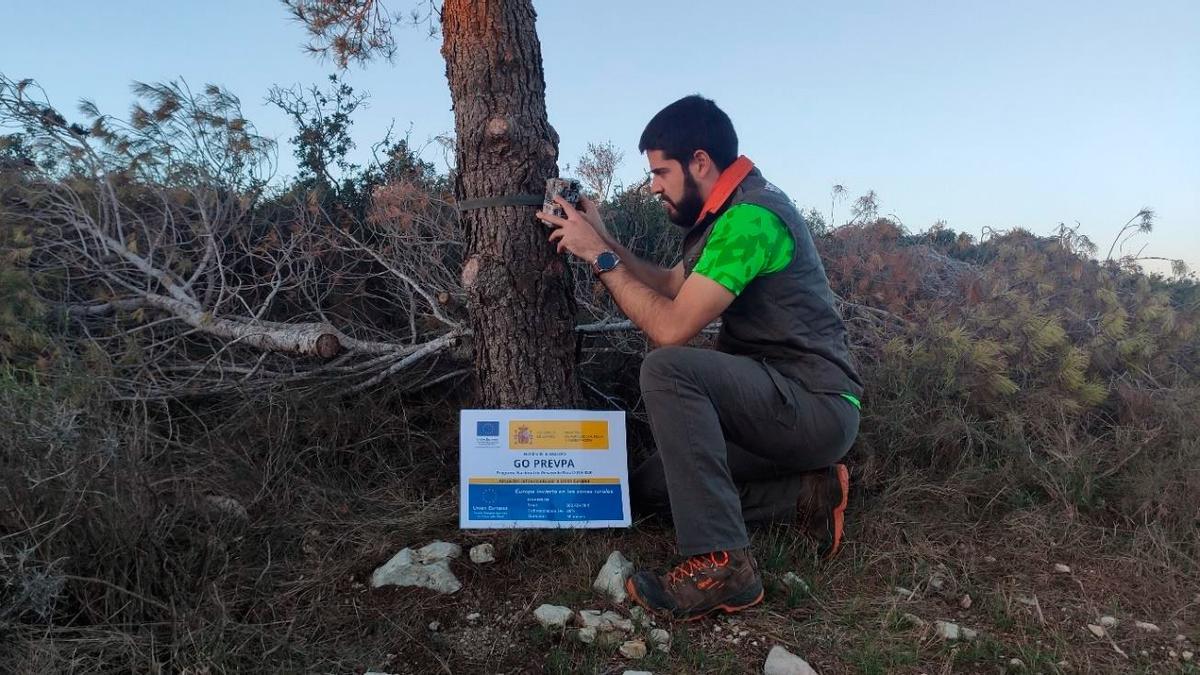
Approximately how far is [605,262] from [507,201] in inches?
21.3

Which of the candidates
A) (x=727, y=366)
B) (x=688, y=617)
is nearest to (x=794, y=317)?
(x=727, y=366)

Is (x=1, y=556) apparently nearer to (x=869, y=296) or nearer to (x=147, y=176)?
(x=147, y=176)

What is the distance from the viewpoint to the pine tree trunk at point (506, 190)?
3.18m

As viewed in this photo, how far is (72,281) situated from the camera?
4.30 m

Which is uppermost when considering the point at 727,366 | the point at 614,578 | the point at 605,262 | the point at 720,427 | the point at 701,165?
the point at 701,165

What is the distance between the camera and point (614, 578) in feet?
8.36

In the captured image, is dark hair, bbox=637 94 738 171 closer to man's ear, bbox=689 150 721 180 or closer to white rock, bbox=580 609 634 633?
man's ear, bbox=689 150 721 180

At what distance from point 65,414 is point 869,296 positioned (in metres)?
3.82

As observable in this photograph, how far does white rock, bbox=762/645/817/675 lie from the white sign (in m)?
0.82

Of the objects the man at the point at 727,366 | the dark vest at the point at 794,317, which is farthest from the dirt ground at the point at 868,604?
the dark vest at the point at 794,317

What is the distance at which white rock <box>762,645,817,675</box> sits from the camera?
217cm

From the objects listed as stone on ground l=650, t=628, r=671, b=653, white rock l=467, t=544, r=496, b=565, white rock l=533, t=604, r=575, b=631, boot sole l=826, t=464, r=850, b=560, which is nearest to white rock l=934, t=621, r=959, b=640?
boot sole l=826, t=464, r=850, b=560

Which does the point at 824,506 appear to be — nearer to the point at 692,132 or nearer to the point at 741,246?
the point at 741,246

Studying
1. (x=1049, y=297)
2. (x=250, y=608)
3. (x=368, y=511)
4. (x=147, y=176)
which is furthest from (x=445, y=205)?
(x=1049, y=297)
